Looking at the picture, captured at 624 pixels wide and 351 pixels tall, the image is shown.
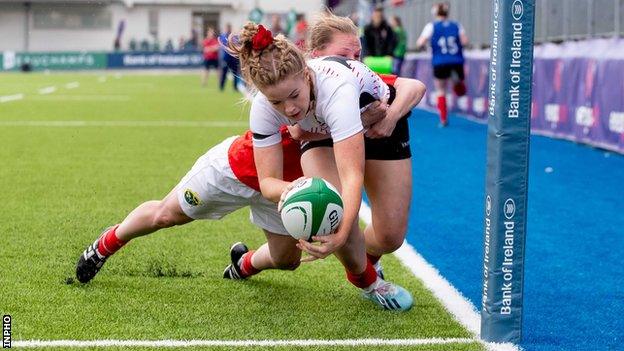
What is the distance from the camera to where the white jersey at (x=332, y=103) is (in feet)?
15.2

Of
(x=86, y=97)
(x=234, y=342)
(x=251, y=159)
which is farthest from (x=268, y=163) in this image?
(x=86, y=97)

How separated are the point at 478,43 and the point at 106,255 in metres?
18.6

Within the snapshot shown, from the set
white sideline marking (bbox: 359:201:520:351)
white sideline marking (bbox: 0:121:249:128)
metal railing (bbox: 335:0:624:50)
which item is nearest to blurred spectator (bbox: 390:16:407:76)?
metal railing (bbox: 335:0:624:50)

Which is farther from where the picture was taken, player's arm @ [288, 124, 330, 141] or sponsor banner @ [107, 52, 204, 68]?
sponsor banner @ [107, 52, 204, 68]

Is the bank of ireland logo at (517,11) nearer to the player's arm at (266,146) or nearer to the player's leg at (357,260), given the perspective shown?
the player's arm at (266,146)

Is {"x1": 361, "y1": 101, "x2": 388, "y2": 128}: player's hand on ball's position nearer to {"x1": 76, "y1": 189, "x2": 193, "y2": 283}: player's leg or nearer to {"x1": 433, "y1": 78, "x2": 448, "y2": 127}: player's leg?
{"x1": 76, "y1": 189, "x2": 193, "y2": 283}: player's leg

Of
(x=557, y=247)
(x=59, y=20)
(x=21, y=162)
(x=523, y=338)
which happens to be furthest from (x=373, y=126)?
(x=59, y=20)

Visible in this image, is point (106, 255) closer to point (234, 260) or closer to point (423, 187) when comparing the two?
point (234, 260)

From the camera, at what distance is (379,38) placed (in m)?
22.4

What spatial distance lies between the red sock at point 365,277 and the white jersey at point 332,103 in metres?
0.82

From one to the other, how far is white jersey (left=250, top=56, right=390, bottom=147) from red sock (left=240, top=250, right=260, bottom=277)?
1.27 meters

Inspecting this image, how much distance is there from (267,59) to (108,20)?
70.7 meters

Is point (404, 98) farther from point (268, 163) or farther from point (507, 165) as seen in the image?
point (507, 165)

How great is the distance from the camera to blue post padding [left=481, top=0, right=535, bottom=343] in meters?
4.45
